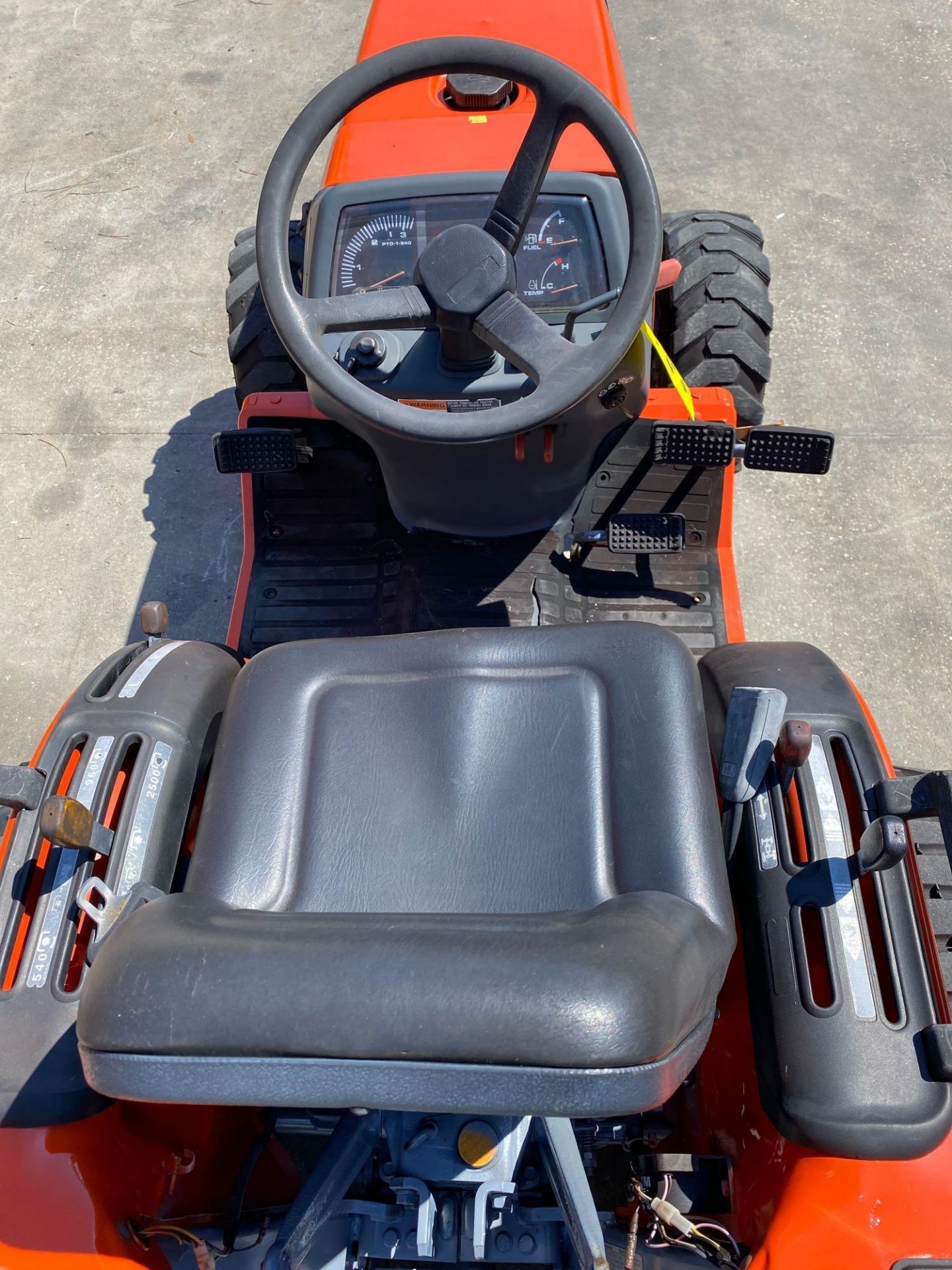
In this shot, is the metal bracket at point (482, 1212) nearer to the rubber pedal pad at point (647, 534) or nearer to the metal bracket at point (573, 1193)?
the metal bracket at point (573, 1193)

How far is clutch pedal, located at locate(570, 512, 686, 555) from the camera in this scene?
2.48 metres

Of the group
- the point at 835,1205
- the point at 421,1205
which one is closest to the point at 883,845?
the point at 835,1205

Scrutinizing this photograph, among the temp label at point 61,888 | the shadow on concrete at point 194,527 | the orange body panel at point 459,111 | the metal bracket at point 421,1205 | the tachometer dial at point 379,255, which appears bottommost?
the shadow on concrete at point 194,527

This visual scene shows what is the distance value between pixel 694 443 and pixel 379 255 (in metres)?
0.89

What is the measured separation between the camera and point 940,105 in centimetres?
443

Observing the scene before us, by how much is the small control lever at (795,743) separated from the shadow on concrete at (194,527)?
1999 millimetres

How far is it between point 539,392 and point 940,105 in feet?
12.5

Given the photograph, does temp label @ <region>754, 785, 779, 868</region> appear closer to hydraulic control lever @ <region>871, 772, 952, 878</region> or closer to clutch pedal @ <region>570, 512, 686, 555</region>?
hydraulic control lever @ <region>871, 772, 952, 878</region>

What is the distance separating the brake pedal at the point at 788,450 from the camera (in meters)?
2.22

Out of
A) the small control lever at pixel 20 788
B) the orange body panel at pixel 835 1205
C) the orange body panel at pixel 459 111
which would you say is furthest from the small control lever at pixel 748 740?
the orange body panel at pixel 459 111

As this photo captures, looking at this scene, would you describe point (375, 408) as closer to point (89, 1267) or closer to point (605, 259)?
point (605, 259)

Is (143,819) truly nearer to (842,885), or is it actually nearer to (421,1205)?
(421,1205)

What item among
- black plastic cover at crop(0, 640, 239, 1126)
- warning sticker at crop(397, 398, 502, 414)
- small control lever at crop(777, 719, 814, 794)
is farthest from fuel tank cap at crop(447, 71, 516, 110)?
small control lever at crop(777, 719, 814, 794)

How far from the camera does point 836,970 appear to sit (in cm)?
144
